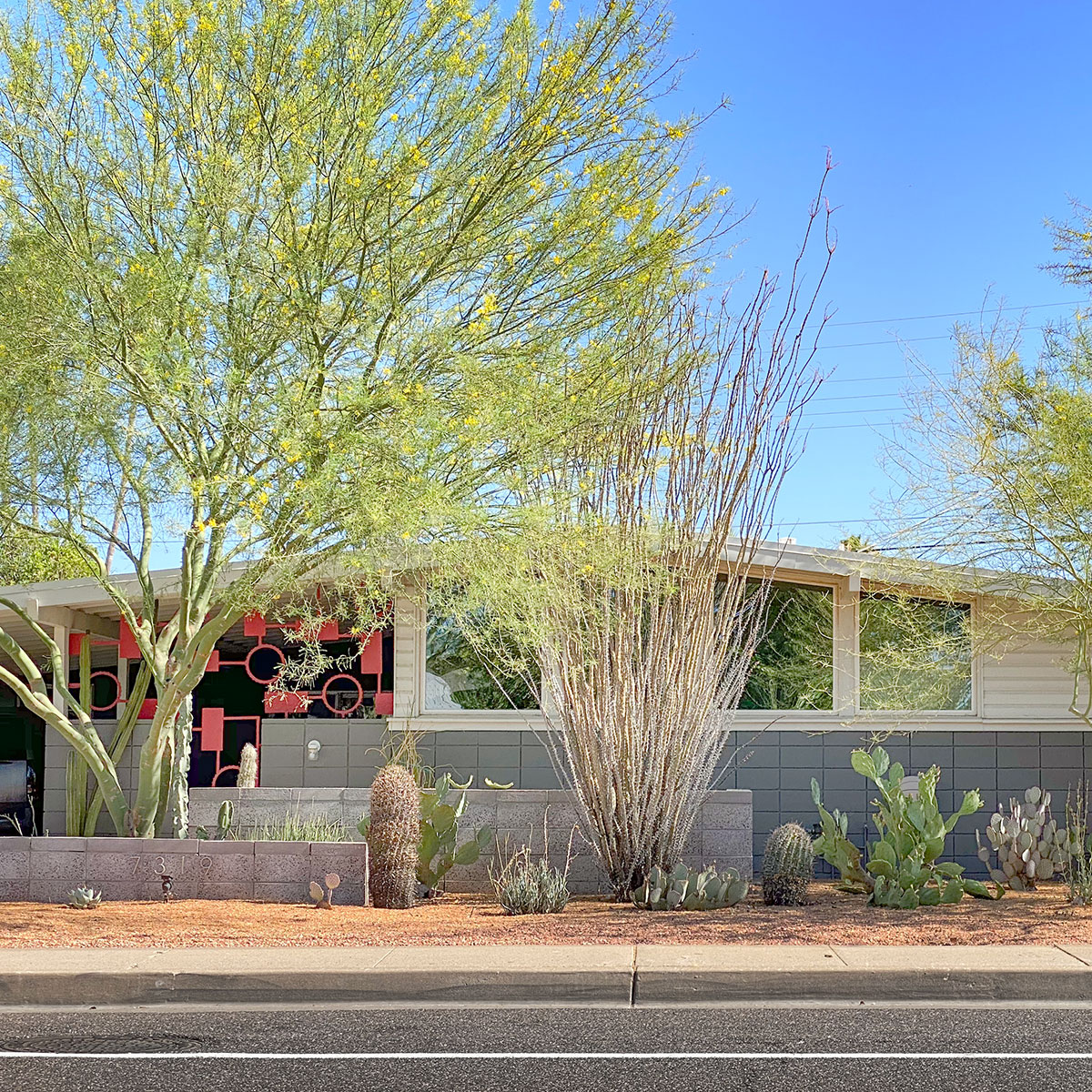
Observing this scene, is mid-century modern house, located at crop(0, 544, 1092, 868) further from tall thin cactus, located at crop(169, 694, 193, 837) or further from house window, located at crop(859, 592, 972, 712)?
tall thin cactus, located at crop(169, 694, 193, 837)

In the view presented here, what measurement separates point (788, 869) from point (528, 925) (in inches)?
93.9

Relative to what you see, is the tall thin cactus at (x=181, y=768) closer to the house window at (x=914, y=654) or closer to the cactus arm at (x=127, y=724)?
the cactus arm at (x=127, y=724)

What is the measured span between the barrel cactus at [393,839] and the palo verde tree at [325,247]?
1.97m

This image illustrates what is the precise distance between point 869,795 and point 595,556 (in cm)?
542

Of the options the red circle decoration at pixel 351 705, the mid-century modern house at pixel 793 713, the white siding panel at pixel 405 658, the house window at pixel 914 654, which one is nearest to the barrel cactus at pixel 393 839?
the mid-century modern house at pixel 793 713

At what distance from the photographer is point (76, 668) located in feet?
57.4

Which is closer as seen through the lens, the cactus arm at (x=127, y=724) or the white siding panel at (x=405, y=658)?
the cactus arm at (x=127, y=724)

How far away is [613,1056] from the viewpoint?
274 inches

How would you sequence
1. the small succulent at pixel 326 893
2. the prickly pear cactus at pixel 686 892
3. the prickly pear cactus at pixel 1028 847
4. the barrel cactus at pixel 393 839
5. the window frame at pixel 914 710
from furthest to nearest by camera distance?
the window frame at pixel 914 710 → the prickly pear cactus at pixel 1028 847 → the barrel cactus at pixel 393 839 → the small succulent at pixel 326 893 → the prickly pear cactus at pixel 686 892

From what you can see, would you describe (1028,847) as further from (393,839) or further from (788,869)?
(393,839)

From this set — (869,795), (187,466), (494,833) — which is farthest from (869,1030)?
(869,795)

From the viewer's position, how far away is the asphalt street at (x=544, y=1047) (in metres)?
6.51

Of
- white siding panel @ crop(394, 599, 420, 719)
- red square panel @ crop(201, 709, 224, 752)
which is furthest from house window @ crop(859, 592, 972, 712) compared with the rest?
red square panel @ crop(201, 709, 224, 752)

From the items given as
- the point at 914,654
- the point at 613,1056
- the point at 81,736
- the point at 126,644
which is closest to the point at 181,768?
the point at 81,736
